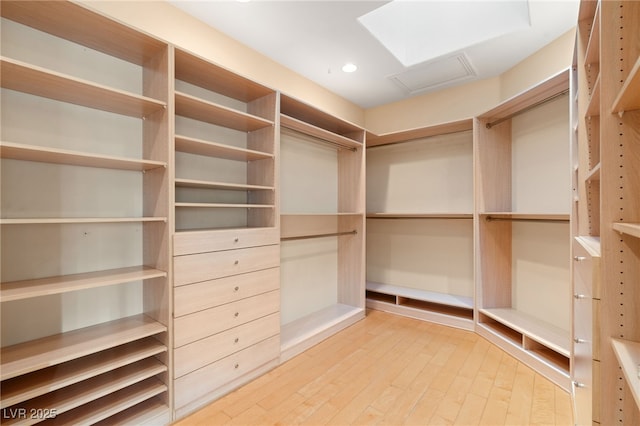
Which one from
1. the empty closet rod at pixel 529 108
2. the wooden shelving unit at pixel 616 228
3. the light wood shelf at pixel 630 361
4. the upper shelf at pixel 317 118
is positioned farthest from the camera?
the upper shelf at pixel 317 118

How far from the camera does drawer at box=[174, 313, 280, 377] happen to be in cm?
173

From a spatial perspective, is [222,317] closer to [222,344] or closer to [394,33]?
[222,344]

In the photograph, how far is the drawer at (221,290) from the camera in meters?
1.73

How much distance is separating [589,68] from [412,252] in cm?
245

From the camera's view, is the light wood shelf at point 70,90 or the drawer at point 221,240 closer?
the light wood shelf at point 70,90

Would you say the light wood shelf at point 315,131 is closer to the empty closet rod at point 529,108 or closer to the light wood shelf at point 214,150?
the light wood shelf at point 214,150

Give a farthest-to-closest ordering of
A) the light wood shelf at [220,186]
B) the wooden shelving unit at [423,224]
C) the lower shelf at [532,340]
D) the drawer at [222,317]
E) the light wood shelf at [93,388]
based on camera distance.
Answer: the wooden shelving unit at [423,224] → the lower shelf at [532,340] → the light wood shelf at [220,186] → the drawer at [222,317] → the light wood shelf at [93,388]

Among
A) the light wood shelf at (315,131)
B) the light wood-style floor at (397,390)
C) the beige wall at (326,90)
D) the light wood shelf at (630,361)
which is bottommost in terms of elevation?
the light wood-style floor at (397,390)

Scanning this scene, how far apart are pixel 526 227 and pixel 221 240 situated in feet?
8.94

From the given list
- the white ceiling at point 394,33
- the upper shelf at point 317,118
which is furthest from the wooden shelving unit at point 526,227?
the upper shelf at point 317,118

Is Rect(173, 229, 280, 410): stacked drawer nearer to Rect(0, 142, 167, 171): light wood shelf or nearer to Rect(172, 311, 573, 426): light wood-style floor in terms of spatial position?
Rect(172, 311, 573, 426): light wood-style floor

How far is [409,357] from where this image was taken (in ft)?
8.09

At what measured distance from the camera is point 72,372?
1.43 metres

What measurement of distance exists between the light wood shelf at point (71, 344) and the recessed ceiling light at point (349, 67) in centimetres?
273
